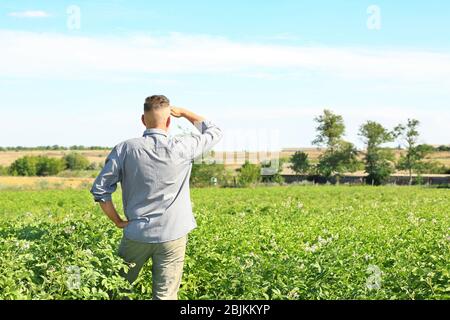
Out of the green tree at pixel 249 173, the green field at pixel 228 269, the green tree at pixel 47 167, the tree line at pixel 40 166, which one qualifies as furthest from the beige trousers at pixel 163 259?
the green tree at pixel 47 167

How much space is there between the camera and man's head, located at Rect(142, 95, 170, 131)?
5.38 metres

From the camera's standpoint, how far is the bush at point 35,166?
91.9 metres

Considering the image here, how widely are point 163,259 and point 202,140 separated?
1.11m

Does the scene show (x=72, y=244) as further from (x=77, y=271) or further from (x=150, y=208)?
(x=150, y=208)

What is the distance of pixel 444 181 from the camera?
71562 millimetres

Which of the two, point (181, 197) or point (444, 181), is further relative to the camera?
point (444, 181)

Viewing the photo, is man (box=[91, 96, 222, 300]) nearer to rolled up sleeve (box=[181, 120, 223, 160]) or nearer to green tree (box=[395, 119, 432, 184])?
rolled up sleeve (box=[181, 120, 223, 160])

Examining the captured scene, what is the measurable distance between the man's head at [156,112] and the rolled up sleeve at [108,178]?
0.40 m

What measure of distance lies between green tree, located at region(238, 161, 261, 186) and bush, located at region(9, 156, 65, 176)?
1564 inches

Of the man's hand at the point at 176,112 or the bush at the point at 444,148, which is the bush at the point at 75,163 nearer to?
the bush at the point at 444,148

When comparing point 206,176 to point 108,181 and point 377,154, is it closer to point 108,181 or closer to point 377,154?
point 377,154

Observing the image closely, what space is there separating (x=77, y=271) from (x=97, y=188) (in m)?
0.75

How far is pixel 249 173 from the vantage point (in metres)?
64.4
